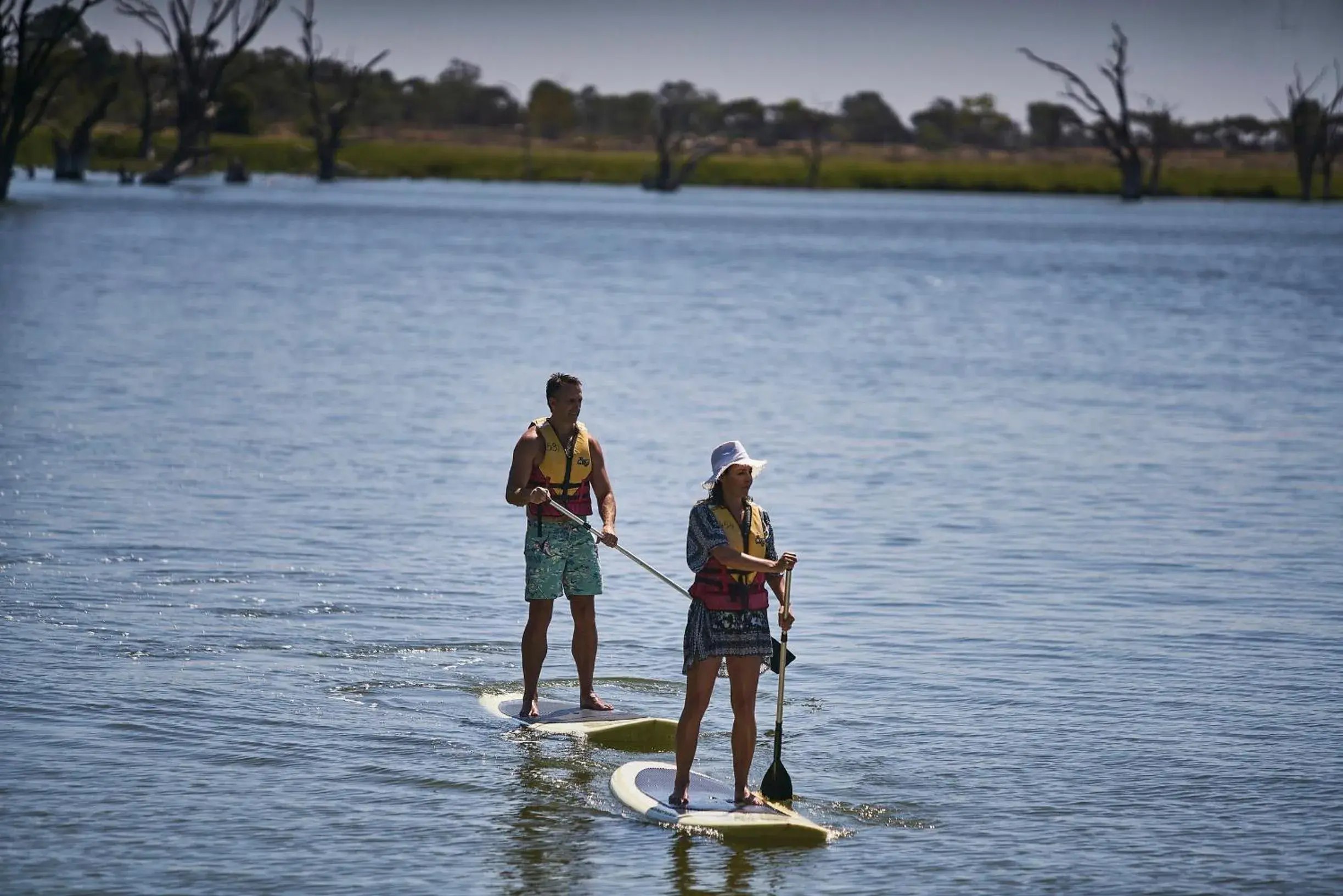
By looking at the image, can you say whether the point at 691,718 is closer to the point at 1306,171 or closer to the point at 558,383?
the point at 558,383

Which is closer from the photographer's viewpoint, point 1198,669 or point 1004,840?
point 1004,840

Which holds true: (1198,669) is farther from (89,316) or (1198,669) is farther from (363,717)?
(89,316)

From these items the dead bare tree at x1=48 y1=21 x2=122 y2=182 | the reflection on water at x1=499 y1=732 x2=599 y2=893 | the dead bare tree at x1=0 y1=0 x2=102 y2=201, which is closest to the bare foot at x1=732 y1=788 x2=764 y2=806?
the reflection on water at x1=499 y1=732 x2=599 y2=893

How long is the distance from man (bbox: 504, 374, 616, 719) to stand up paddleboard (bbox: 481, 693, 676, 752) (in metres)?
0.10

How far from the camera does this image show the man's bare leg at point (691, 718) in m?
9.45

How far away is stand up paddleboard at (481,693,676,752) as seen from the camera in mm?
11203

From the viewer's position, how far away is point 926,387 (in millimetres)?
32812

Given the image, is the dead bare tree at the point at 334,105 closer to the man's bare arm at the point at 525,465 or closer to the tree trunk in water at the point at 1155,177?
the tree trunk in water at the point at 1155,177

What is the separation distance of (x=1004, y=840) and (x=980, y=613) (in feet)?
17.6

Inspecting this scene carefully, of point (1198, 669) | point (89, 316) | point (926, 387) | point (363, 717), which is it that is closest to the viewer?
point (363, 717)

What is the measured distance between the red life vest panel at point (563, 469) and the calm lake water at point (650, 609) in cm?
139

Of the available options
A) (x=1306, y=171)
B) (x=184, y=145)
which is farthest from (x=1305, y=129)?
(x=184, y=145)

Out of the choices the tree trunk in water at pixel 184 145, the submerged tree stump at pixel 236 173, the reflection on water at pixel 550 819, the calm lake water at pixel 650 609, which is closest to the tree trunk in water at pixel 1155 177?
the submerged tree stump at pixel 236 173

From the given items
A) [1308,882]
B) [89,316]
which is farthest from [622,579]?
[89,316]
